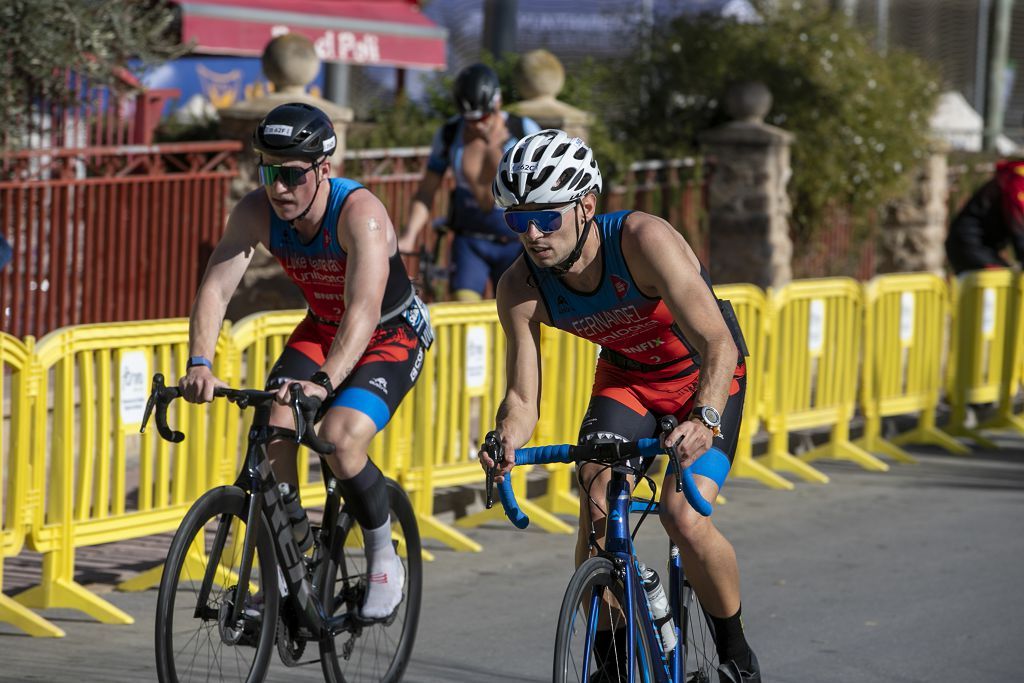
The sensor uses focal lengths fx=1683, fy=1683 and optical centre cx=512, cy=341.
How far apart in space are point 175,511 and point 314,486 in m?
0.76

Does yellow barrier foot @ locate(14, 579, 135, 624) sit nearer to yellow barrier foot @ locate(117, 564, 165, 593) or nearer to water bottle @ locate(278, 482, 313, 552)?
yellow barrier foot @ locate(117, 564, 165, 593)

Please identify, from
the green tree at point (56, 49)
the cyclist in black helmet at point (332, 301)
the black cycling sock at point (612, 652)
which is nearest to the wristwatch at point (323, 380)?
the cyclist in black helmet at point (332, 301)

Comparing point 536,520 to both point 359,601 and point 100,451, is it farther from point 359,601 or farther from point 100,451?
point 359,601

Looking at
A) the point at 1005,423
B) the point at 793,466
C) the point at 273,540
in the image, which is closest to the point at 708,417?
the point at 273,540

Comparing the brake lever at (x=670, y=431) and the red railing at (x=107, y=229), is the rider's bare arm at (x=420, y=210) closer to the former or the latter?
the red railing at (x=107, y=229)

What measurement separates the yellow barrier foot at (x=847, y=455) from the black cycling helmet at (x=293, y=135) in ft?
19.5

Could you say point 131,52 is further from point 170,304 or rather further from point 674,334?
point 674,334

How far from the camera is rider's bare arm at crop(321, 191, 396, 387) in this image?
5.26 meters

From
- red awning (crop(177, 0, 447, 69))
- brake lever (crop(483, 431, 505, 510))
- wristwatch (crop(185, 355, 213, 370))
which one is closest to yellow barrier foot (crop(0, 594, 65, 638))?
wristwatch (crop(185, 355, 213, 370))

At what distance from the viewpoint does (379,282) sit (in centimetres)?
536

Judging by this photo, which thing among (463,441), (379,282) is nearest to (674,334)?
(379,282)

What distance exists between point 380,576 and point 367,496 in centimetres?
28

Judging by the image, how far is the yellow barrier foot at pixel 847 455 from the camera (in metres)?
10.5

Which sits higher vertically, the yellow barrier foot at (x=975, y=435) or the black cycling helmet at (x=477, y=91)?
the black cycling helmet at (x=477, y=91)
